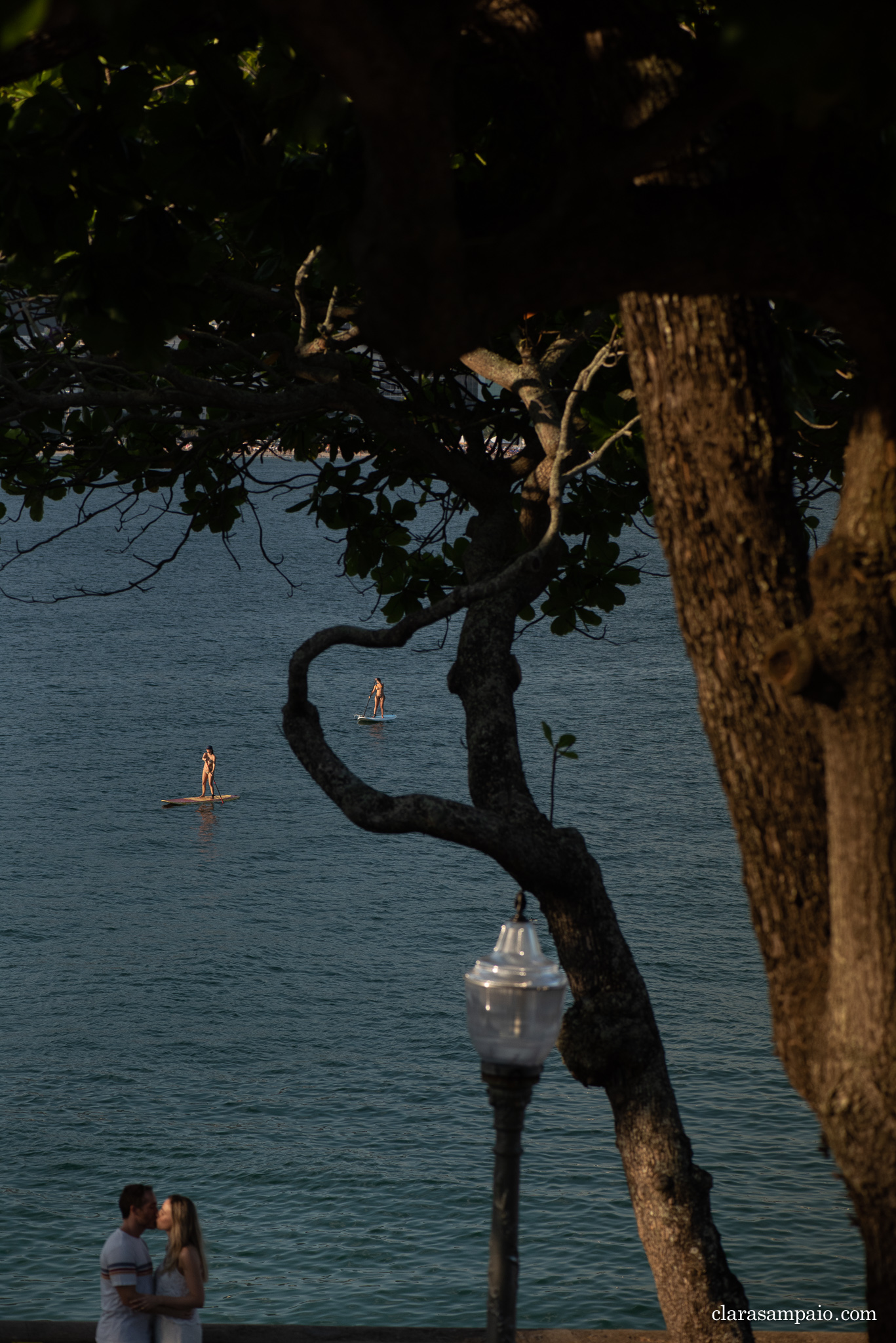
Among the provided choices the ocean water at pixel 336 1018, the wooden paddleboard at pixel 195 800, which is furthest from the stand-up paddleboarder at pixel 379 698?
the wooden paddleboard at pixel 195 800

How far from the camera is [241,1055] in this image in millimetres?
27594

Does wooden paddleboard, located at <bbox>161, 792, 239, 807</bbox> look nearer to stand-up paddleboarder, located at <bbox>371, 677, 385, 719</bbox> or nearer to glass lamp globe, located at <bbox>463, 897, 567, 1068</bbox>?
stand-up paddleboarder, located at <bbox>371, 677, 385, 719</bbox>

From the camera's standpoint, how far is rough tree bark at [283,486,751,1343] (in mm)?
7023

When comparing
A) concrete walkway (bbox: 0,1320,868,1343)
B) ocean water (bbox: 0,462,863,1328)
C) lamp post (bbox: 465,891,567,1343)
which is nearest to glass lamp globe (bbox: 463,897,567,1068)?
lamp post (bbox: 465,891,567,1343)

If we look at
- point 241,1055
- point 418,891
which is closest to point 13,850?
point 418,891

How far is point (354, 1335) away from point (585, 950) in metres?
3.16

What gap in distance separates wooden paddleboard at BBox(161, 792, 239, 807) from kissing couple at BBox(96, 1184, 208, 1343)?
4122 cm

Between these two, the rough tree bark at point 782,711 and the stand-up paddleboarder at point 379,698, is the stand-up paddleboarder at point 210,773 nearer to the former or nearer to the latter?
the stand-up paddleboarder at point 379,698

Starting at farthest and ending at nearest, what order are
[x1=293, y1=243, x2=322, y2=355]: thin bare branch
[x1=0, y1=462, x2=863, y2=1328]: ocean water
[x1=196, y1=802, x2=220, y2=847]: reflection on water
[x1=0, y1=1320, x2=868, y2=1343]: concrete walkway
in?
[x1=196, y1=802, x2=220, y2=847]: reflection on water < [x1=0, y1=462, x2=863, y2=1328]: ocean water < [x1=0, y1=1320, x2=868, y2=1343]: concrete walkway < [x1=293, y1=243, x2=322, y2=355]: thin bare branch

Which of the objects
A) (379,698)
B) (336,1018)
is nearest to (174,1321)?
(336,1018)

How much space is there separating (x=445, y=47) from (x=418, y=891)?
3854 centimetres

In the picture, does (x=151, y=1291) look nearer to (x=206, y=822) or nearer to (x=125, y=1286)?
(x=125, y=1286)

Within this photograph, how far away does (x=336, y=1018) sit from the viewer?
1187 inches

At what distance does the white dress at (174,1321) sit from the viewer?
7422mm
